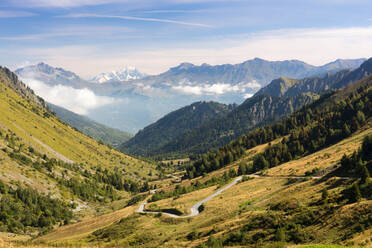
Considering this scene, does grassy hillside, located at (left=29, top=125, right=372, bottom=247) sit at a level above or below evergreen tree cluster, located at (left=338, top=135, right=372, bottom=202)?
below

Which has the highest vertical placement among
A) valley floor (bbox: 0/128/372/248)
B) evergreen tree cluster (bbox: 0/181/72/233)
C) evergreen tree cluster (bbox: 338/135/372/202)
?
evergreen tree cluster (bbox: 338/135/372/202)

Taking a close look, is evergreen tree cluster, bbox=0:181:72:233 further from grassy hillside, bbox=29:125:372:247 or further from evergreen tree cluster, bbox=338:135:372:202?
evergreen tree cluster, bbox=338:135:372:202

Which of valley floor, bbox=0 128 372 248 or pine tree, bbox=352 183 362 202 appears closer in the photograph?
valley floor, bbox=0 128 372 248

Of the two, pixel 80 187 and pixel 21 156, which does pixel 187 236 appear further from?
pixel 21 156

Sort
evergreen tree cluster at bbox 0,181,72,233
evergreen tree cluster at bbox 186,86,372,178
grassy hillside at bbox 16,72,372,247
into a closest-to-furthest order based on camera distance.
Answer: grassy hillside at bbox 16,72,372,247 → evergreen tree cluster at bbox 0,181,72,233 → evergreen tree cluster at bbox 186,86,372,178

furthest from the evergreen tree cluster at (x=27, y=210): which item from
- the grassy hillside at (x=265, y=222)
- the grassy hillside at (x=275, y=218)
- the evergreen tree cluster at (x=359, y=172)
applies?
the evergreen tree cluster at (x=359, y=172)

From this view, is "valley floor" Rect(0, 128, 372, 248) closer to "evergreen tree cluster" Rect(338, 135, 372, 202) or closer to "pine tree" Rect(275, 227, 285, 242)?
"pine tree" Rect(275, 227, 285, 242)

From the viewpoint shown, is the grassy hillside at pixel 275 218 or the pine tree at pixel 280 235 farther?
the pine tree at pixel 280 235

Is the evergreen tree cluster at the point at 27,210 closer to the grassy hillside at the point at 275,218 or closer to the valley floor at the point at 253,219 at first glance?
the grassy hillside at the point at 275,218

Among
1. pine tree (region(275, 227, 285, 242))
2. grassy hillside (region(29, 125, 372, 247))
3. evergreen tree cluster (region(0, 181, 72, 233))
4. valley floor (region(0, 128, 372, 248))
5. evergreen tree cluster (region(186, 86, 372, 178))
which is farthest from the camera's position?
evergreen tree cluster (region(186, 86, 372, 178))

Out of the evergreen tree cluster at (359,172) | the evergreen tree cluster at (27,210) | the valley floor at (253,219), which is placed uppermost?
the evergreen tree cluster at (359,172)

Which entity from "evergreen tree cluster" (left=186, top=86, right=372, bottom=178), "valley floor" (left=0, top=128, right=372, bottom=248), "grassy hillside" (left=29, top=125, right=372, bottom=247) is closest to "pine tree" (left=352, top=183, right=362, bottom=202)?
"grassy hillside" (left=29, top=125, right=372, bottom=247)

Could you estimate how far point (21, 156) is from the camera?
615 ft

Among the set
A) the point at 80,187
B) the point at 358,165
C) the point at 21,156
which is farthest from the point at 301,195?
the point at 21,156
